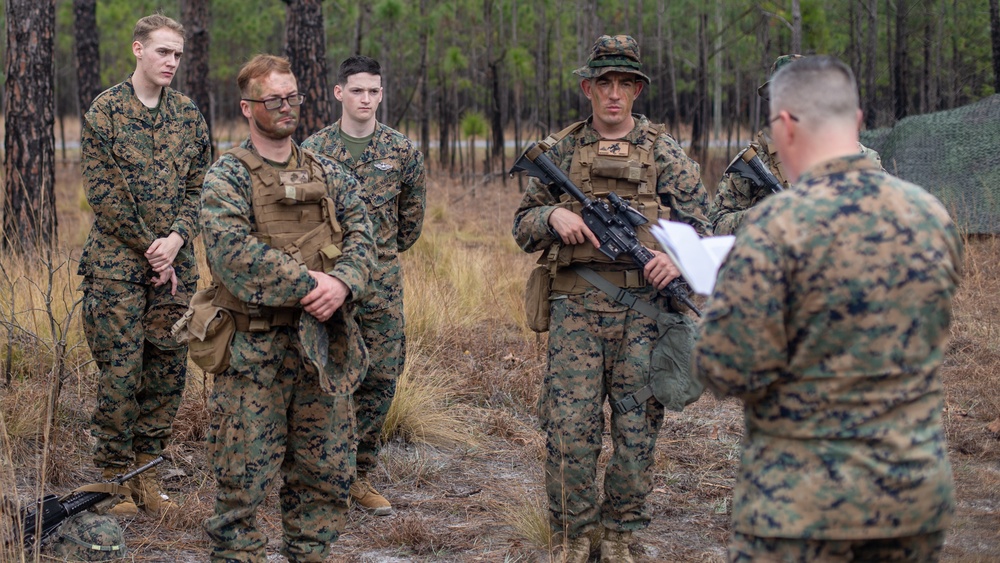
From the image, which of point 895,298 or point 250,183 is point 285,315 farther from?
point 895,298

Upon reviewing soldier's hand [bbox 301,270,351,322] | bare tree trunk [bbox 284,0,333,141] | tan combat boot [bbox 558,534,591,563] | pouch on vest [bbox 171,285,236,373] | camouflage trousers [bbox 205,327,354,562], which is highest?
bare tree trunk [bbox 284,0,333,141]

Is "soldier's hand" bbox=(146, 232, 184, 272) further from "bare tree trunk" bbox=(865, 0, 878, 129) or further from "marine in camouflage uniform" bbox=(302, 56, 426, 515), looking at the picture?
"bare tree trunk" bbox=(865, 0, 878, 129)

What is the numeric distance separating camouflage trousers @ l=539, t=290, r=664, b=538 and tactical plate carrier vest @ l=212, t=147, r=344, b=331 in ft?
3.70

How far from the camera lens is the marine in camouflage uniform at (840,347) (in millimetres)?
2129

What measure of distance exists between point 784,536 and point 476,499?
9.95 ft

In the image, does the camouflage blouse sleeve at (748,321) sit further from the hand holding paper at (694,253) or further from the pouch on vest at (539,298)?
the pouch on vest at (539,298)

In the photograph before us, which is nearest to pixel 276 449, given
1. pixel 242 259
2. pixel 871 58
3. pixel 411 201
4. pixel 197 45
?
pixel 242 259

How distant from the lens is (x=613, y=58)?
409 centimetres

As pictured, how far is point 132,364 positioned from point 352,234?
152 cm

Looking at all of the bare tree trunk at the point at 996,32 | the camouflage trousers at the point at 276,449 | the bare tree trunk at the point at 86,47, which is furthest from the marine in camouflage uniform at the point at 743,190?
the bare tree trunk at the point at 86,47

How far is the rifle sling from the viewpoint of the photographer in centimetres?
404

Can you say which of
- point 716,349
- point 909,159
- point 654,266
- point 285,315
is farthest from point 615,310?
point 909,159

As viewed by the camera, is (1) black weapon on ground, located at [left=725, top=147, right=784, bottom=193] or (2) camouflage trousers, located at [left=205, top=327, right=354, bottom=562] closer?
(2) camouflage trousers, located at [left=205, top=327, right=354, bottom=562]

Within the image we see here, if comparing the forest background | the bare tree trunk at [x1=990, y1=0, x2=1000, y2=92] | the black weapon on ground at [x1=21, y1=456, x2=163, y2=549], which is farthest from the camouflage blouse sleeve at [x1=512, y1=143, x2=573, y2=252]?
the bare tree trunk at [x1=990, y1=0, x2=1000, y2=92]
